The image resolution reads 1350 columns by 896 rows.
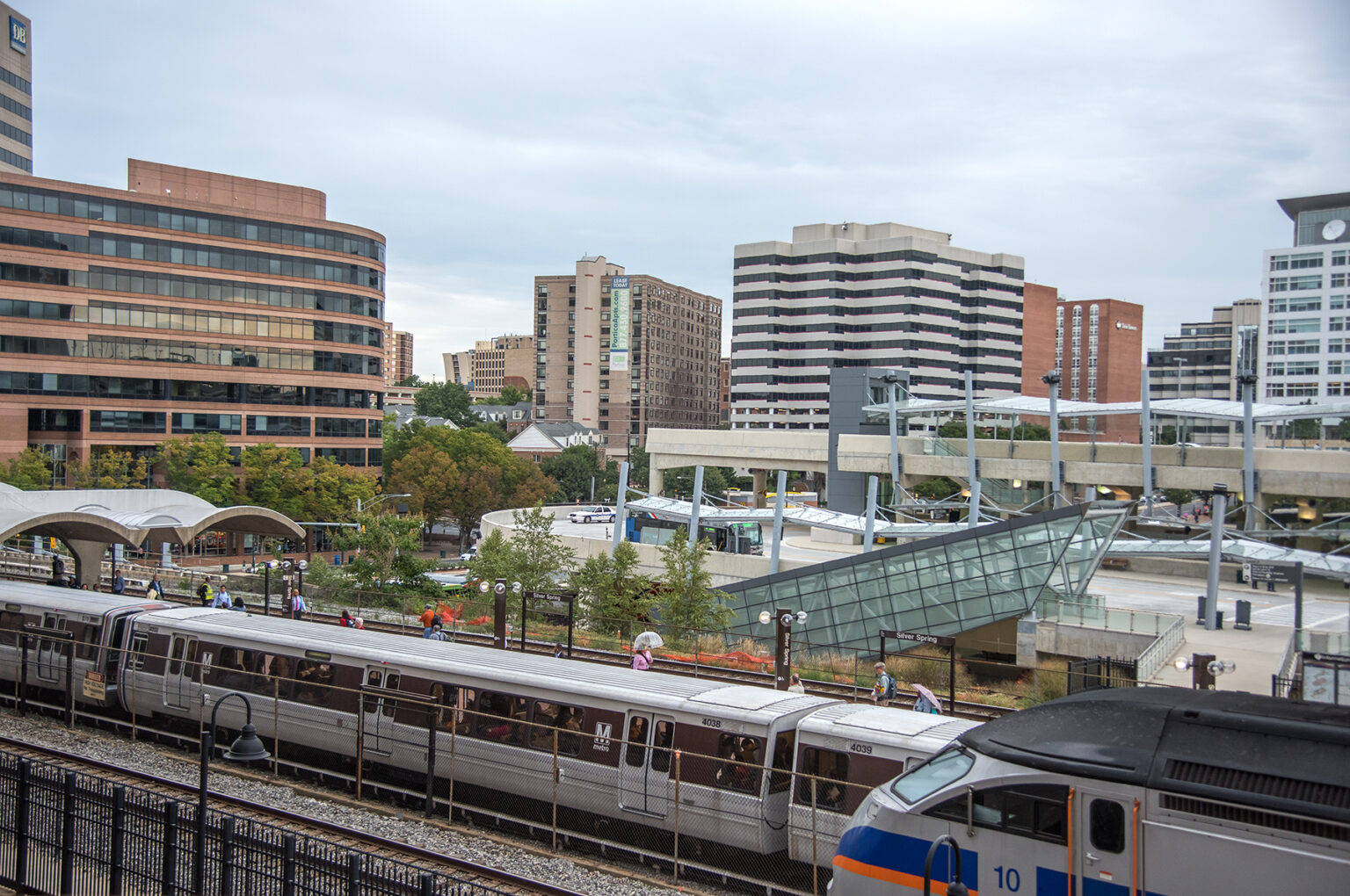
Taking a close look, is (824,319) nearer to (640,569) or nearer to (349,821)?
(640,569)

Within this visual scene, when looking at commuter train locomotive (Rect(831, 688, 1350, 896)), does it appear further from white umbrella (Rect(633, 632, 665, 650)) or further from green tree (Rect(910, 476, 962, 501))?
green tree (Rect(910, 476, 962, 501))

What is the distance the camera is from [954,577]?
3369 centimetres

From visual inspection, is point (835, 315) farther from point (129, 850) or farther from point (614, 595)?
point (129, 850)

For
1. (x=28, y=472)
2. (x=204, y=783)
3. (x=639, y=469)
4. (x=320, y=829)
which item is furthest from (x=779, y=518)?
(x=639, y=469)

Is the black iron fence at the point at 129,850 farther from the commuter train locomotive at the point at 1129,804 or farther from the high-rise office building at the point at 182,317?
the high-rise office building at the point at 182,317

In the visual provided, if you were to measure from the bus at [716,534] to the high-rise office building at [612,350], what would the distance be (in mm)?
100245

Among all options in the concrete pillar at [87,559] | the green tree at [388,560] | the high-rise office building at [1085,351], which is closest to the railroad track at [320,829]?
the concrete pillar at [87,559]

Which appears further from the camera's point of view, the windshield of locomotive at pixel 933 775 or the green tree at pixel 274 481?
the green tree at pixel 274 481

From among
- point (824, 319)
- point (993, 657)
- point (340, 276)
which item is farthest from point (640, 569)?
point (824, 319)

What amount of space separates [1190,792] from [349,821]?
11908 mm

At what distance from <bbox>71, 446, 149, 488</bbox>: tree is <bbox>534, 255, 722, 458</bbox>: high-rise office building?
337ft

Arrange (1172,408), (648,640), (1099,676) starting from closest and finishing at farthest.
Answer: (648,640) < (1099,676) < (1172,408)

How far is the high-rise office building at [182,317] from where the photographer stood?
228 ft

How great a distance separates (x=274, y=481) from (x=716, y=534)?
31217mm
